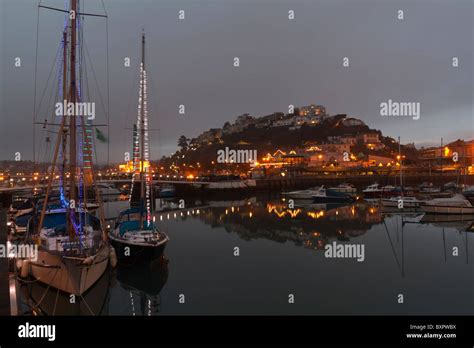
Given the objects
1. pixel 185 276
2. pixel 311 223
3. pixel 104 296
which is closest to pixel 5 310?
pixel 104 296

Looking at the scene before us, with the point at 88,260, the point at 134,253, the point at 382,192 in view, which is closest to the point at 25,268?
the point at 88,260

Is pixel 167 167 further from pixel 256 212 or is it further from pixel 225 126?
pixel 256 212

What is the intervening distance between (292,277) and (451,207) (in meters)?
22.7

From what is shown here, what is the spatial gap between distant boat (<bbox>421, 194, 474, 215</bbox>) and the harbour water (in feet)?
11.3

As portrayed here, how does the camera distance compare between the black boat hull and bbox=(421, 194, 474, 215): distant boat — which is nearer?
the black boat hull

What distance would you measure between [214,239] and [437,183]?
60.8 metres

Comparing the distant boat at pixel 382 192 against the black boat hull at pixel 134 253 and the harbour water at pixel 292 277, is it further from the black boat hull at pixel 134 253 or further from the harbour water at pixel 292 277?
the black boat hull at pixel 134 253

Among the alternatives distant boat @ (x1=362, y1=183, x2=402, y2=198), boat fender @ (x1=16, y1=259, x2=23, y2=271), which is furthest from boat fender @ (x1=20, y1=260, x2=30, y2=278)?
distant boat @ (x1=362, y1=183, x2=402, y2=198)

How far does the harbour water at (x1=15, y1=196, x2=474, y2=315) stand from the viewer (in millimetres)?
12531

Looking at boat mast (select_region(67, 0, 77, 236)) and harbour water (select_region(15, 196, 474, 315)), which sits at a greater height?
boat mast (select_region(67, 0, 77, 236))

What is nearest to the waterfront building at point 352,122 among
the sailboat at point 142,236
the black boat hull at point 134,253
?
the sailboat at point 142,236

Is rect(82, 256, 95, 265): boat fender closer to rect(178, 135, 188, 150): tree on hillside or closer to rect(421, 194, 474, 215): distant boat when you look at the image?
rect(421, 194, 474, 215): distant boat

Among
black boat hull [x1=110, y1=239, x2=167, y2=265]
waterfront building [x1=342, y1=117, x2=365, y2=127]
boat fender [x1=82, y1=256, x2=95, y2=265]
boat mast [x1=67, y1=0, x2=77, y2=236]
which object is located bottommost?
black boat hull [x1=110, y1=239, x2=167, y2=265]
